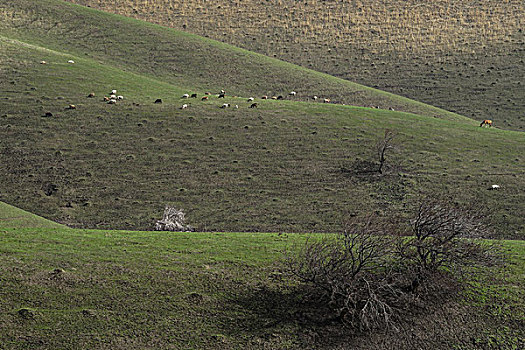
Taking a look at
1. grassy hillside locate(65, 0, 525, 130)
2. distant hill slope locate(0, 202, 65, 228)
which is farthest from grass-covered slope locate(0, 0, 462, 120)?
distant hill slope locate(0, 202, 65, 228)

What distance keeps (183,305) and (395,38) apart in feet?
276

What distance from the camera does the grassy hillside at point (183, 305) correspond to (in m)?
19.0

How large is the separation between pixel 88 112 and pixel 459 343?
4311 cm

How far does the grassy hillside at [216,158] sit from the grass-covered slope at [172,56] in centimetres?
Answer: 1110

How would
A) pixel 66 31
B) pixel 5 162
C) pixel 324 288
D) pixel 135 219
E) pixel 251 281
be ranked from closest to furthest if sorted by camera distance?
pixel 324 288 < pixel 251 281 < pixel 135 219 < pixel 5 162 < pixel 66 31

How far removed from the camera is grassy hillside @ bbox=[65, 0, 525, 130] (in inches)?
3214

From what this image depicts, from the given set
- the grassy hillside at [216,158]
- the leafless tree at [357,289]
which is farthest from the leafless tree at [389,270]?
the grassy hillside at [216,158]

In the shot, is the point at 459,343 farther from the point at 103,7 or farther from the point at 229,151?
the point at 103,7

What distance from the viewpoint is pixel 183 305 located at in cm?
2092

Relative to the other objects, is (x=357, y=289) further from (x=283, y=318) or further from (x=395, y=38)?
(x=395, y=38)

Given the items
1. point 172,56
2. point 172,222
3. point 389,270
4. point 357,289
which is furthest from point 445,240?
point 172,56

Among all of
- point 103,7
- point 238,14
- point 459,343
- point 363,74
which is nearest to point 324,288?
point 459,343

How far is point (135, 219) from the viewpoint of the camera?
120 feet

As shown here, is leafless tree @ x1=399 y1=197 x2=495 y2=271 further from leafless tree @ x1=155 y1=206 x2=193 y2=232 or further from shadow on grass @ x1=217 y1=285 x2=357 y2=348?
leafless tree @ x1=155 y1=206 x2=193 y2=232
